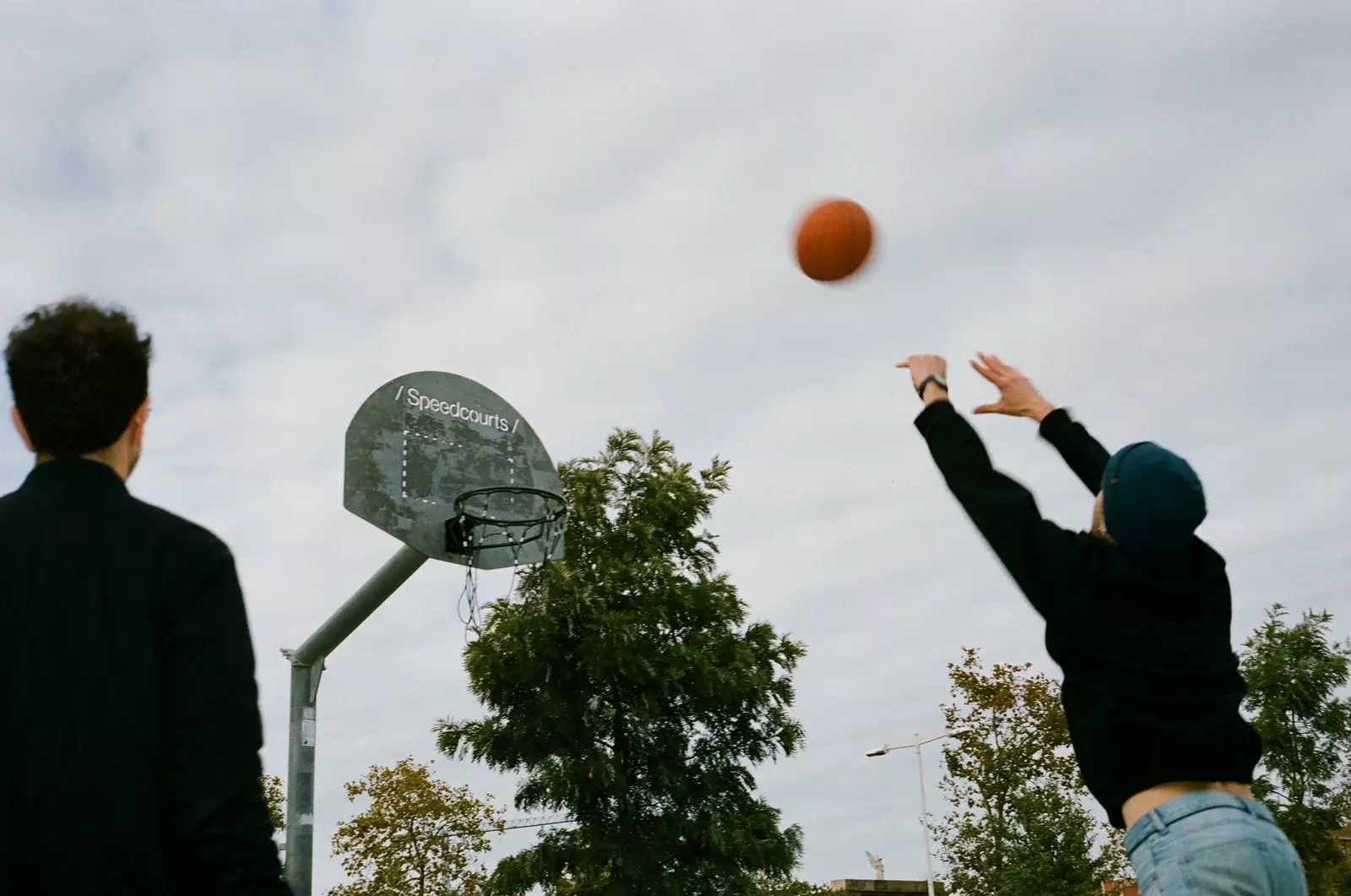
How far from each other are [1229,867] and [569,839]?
21.7 meters

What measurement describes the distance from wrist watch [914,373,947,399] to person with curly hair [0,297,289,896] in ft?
7.53

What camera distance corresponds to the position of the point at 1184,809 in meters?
3.33

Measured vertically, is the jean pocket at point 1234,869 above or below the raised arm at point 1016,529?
below

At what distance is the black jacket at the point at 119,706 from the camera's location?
7.52 feet

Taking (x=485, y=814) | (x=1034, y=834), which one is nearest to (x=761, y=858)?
(x=1034, y=834)

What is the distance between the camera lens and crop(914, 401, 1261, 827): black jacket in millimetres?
3414

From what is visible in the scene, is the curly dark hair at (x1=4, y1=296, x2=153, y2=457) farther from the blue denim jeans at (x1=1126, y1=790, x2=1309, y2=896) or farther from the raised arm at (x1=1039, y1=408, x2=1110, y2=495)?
the raised arm at (x1=1039, y1=408, x2=1110, y2=495)

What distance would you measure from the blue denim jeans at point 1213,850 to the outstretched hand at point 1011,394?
175 centimetres

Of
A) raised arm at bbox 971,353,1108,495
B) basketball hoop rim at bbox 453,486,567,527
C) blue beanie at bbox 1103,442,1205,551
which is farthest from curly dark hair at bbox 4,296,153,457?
basketball hoop rim at bbox 453,486,567,527

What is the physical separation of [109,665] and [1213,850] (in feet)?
8.91

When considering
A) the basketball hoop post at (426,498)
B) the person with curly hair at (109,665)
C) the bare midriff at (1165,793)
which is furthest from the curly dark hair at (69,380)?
the basketball hoop post at (426,498)

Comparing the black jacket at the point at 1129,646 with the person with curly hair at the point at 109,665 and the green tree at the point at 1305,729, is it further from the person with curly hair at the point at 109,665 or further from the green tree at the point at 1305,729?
the green tree at the point at 1305,729

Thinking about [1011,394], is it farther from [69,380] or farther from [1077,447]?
A: [69,380]

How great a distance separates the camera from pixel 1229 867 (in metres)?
3.22
